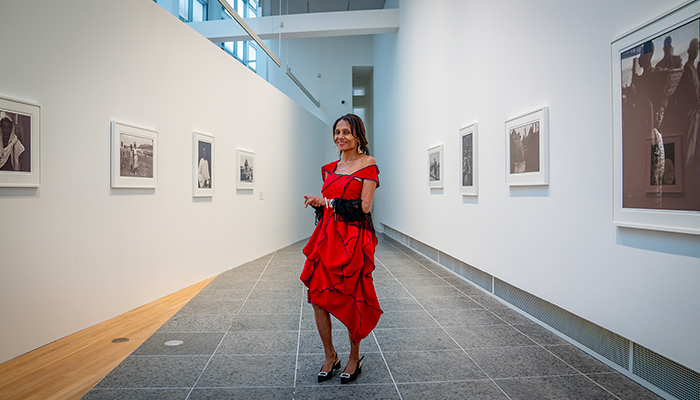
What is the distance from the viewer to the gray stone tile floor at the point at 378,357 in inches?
110

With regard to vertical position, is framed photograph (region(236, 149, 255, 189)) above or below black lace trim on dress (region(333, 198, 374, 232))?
above

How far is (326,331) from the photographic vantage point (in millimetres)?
2930

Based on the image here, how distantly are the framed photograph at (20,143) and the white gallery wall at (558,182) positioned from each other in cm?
471

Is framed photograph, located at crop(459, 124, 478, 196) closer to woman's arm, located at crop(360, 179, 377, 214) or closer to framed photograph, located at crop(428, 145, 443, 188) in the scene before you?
framed photograph, located at crop(428, 145, 443, 188)

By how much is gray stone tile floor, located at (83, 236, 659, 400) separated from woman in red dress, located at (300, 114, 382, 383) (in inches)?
14.7

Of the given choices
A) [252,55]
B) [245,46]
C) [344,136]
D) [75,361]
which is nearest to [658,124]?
[344,136]

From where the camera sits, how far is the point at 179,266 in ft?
19.6

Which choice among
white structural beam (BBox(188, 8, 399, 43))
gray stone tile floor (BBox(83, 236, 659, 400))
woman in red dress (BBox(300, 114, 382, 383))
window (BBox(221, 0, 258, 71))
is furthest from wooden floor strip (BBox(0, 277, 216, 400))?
window (BBox(221, 0, 258, 71))

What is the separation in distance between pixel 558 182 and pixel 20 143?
4.76 m

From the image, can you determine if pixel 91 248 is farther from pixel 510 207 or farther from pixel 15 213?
pixel 510 207

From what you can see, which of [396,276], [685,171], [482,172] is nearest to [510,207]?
[482,172]

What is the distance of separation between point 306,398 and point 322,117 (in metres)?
14.6

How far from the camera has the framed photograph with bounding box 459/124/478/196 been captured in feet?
18.4

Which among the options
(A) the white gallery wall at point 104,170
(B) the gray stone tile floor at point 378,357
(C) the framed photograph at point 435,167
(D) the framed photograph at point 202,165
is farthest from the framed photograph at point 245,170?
(C) the framed photograph at point 435,167
